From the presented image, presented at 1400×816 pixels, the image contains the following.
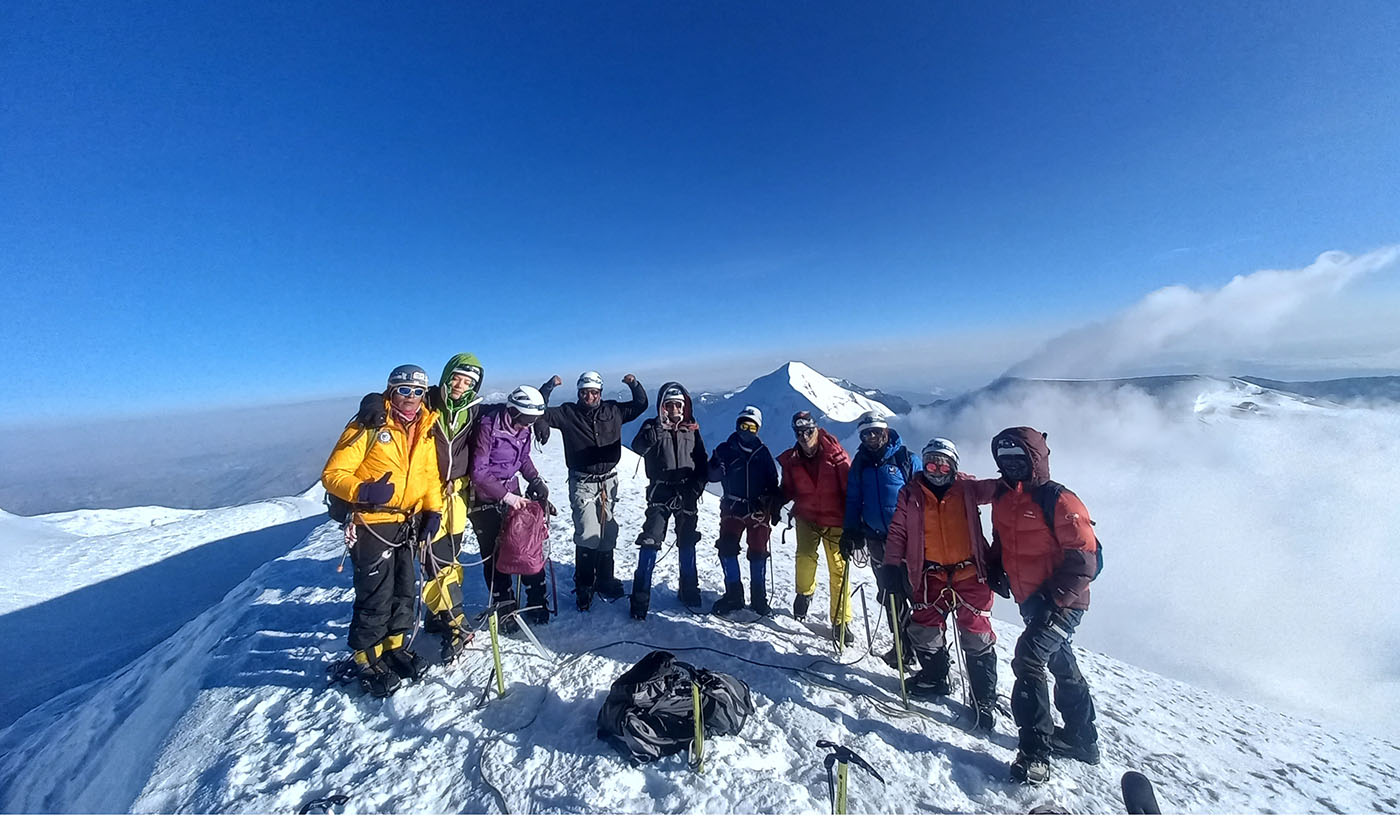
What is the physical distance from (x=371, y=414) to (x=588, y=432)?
2.29 m

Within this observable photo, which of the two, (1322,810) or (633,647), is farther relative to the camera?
(633,647)

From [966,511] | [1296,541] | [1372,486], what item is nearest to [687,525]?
[966,511]

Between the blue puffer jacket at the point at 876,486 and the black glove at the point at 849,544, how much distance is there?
74 mm

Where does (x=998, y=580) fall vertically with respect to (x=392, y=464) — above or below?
below

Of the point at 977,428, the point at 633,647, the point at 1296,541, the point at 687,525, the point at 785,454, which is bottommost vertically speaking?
the point at 1296,541

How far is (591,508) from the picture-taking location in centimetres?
603

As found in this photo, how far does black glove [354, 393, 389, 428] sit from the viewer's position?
4.38 metres

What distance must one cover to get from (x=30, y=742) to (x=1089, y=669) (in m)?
14.5

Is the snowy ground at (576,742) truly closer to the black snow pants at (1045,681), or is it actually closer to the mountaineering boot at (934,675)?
the mountaineering boot at (934,675)

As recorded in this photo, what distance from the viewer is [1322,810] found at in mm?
4395

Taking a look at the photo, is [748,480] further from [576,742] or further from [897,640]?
[576,742]

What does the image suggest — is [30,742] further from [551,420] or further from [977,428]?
[977,428]

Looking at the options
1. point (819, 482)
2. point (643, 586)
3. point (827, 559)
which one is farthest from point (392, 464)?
point (827, 559)

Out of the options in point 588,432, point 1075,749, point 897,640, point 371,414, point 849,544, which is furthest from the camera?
point 588,432
